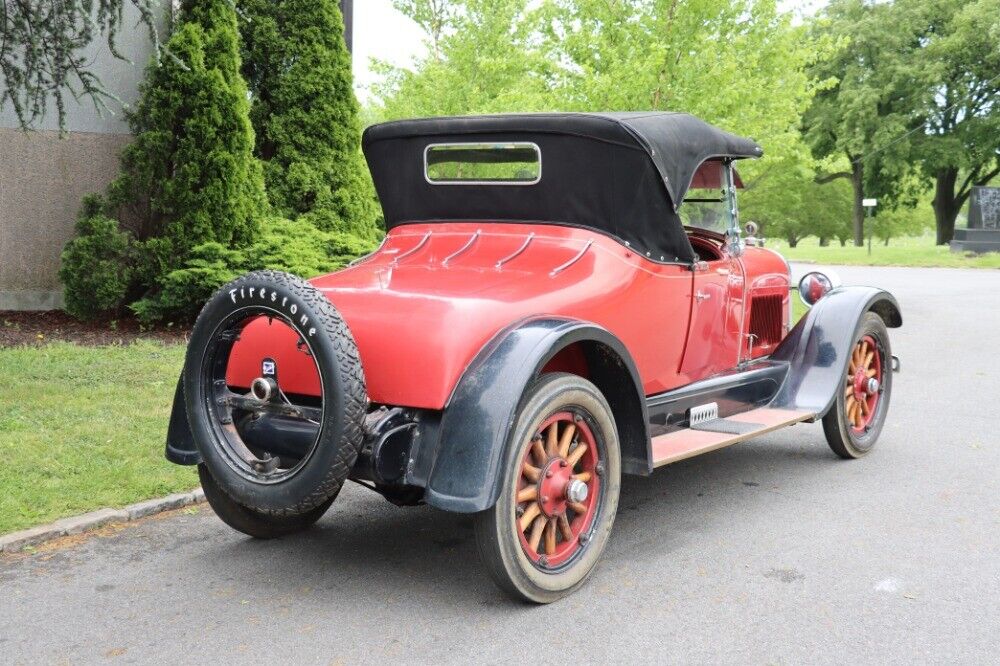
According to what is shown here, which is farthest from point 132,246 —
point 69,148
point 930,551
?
point 930,551

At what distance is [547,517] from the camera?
4.05 m

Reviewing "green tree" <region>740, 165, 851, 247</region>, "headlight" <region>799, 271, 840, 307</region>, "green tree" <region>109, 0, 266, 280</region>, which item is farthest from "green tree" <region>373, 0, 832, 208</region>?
"green tree" <region>740, 165, 851, 247</region>

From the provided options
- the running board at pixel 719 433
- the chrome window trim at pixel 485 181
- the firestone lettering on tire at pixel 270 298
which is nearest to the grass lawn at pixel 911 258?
the running board at pixel 719 433

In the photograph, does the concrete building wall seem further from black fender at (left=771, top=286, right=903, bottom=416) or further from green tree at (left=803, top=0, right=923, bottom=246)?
green tree at (left=803, top=0, right=923, bottom=246)

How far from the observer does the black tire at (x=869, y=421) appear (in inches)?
243

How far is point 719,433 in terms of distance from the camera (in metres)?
5.06

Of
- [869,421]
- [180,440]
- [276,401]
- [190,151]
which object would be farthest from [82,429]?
[869,421]

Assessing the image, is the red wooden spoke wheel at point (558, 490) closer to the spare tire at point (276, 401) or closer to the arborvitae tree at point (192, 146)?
the spare tire at point (276, 401)

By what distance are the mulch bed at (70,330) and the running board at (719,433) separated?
5.94 meters

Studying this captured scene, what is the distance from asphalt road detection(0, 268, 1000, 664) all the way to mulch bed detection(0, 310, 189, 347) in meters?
4.95

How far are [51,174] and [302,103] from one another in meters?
2.83

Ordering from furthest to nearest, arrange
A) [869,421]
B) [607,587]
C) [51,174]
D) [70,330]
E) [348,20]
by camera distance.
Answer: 1. [348,20]
2. [51,174]
3. [70,330]
4. [869,421]
5. [607,587]

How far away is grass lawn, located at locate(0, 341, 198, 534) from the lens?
5.03 m

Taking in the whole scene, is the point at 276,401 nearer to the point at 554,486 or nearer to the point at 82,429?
the point at 554,486
